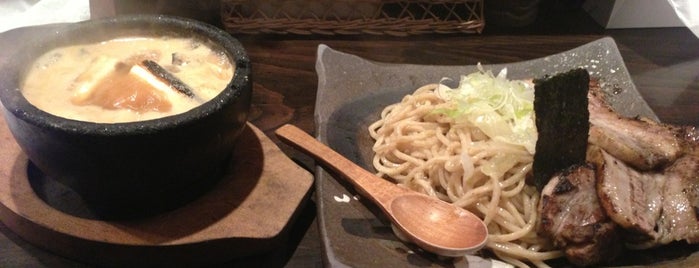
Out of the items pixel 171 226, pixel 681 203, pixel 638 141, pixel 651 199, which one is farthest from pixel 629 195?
pixel 171 226

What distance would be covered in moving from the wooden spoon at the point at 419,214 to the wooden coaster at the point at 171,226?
0.82 feet

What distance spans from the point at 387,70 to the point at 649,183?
1.47 meters

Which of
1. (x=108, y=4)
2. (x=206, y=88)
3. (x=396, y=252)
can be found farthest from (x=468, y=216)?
(x=108, y=4)

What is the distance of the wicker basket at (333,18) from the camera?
3816 millimetres

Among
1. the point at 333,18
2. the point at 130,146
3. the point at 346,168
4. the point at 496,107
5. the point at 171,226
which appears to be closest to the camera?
the point at 130,146

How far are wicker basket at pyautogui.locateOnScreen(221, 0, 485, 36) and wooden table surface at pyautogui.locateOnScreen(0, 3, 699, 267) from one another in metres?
0.06

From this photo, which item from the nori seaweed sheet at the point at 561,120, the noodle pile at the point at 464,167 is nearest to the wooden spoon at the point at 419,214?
the noodle pile at the point at 464,167

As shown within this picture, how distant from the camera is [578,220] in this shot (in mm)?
2139

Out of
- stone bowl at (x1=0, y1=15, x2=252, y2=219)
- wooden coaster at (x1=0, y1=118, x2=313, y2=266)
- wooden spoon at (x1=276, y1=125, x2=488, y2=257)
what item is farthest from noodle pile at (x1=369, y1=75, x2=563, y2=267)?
stone bowl at (x1=0, y1=15, x2=252, y2=219)

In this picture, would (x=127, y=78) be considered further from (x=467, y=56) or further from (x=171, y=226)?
(x=467, y=56)

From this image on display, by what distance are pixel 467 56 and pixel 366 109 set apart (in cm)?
111

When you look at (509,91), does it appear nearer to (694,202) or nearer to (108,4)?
(694,202)

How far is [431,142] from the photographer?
2.85m

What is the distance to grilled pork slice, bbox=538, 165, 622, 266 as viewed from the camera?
2.09 metres
